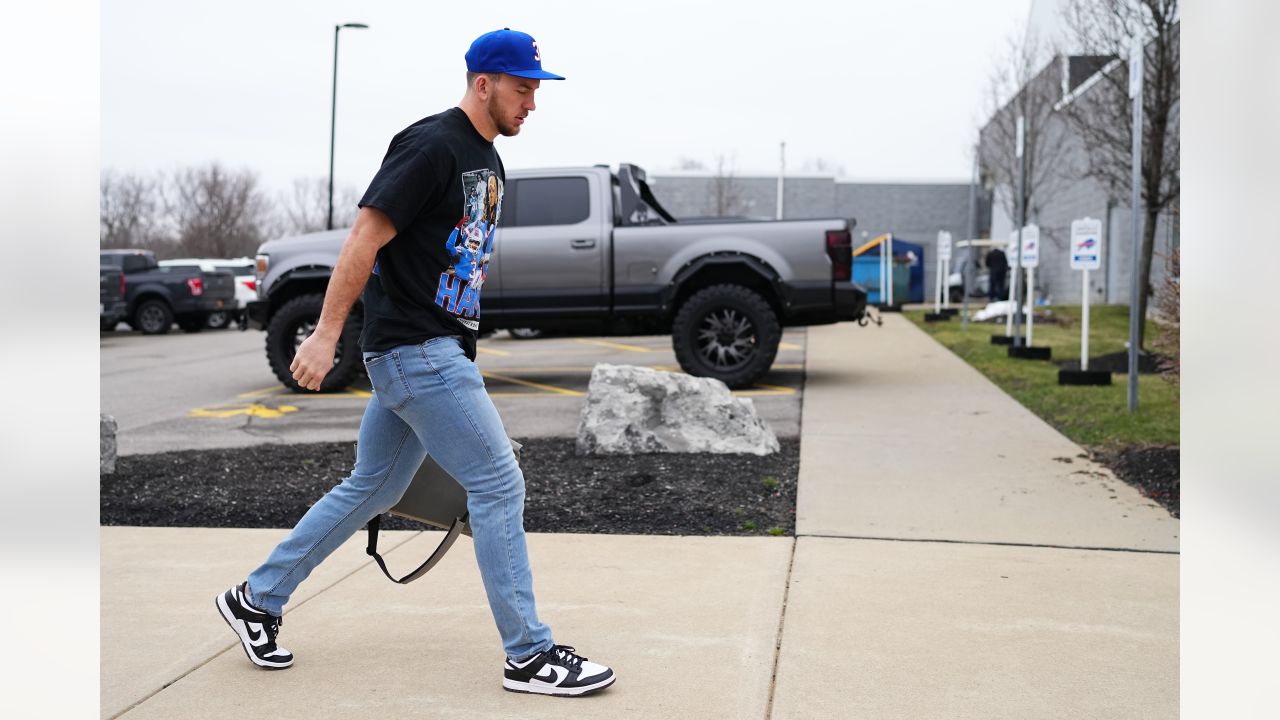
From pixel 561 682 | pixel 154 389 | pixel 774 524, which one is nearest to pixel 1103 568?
pixel 774 524

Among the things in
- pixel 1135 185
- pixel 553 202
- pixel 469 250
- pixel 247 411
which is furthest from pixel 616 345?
pixel 469 250

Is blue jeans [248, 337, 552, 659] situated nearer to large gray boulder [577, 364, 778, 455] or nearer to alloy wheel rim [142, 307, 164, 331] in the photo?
large gray boulder [577, 364, 778, 455]

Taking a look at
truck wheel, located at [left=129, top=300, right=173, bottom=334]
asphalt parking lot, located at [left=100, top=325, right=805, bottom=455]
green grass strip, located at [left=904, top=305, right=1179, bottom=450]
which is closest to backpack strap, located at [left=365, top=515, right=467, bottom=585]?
asphalt parking lot, located at [left=100, top=325, right=805, bottom=455]

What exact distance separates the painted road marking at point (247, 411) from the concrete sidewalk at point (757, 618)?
4.86m

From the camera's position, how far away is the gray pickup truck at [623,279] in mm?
11586

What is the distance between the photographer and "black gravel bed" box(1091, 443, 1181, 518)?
645 centimetres

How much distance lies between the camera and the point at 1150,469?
7.10 metres

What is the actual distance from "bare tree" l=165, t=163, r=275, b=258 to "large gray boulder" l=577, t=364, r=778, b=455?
4707 cm

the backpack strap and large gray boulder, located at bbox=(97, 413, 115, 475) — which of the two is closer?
the backpack strap

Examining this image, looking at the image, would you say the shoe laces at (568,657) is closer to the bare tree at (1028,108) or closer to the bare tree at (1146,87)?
the bare tree at (1146,87)
